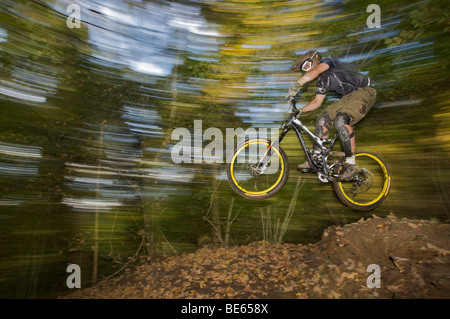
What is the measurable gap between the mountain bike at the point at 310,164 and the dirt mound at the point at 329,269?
2.12ft

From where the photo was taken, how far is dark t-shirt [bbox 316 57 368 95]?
316cm

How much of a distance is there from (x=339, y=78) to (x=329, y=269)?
3.26 metres

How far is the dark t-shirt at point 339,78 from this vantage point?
3158mm

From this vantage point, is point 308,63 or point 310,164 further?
point 310,164

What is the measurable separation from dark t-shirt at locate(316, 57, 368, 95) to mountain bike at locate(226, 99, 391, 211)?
0.57 meters

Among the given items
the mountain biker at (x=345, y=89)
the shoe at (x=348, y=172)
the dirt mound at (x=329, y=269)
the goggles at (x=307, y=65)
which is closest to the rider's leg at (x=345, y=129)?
the mountain biker at (x=345, y=89)

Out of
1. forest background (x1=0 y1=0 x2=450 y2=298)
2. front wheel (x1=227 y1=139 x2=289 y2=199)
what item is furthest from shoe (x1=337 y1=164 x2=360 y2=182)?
forest background (x1=0 y1=0 x2=450 y2=298)

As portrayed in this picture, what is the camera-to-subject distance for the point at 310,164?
11.2 feet

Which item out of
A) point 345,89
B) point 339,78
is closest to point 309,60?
point 339,78

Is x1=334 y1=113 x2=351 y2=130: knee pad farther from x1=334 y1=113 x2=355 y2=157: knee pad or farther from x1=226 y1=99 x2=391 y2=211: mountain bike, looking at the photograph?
x1=226 y1=99 x2=391 y2=211: mountain bike

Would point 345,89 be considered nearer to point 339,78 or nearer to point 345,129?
point 339,78

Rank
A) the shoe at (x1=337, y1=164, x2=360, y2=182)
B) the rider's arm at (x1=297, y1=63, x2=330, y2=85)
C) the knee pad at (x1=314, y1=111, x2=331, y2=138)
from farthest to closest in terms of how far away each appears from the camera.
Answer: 1. the knee pad at (x1=314, y1=111, x2=331, y2=138)
2. the shoe at (x1=337, y1=164, x2=360, y2=182)
3. the rider's arm at (x1=297, y1=63, x2=330, y2=85)

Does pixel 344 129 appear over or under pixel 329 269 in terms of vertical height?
over
